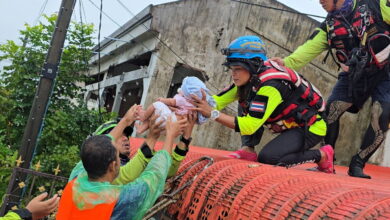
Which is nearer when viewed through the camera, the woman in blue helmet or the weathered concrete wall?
the woman in blue helmet

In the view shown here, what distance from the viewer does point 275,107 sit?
9.97ft

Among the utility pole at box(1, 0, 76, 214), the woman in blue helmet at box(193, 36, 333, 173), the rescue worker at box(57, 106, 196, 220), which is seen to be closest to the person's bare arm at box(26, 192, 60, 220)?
the rescue worker at box(57, 106, 196, 220)

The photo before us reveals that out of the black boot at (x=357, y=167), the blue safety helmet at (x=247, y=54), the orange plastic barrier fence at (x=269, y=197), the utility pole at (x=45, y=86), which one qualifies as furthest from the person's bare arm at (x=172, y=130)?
the utility pole at (x=45, y=86)

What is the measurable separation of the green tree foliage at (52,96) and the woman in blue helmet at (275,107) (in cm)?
510

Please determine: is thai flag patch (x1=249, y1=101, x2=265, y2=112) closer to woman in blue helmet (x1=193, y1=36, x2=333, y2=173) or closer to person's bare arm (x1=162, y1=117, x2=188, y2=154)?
woman in blue helmet (x1=193, y1=36, x2=333, y2=173)

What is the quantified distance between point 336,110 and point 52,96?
6636mm

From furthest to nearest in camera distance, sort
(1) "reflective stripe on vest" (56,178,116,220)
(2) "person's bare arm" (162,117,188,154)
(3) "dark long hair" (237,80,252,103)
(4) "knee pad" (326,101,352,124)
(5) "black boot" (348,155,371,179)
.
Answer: (4) "knee pad" (326,101,352,124) < (5) "black boot" (348,155,371,179) < (3) "dark long hair" (237,80,252,103) < (2) "person's bare arm" (162,117,188,154) < (1) "reflective stripe on vest" (56,178,116,220)

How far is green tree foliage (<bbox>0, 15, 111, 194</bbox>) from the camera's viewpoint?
778 cm

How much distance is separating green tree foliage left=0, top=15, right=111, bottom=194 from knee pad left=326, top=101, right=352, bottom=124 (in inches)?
206

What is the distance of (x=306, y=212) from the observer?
5.28 feet

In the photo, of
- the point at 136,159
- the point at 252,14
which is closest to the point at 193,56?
the point at 252,14

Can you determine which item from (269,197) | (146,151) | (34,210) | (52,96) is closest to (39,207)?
(34,210)

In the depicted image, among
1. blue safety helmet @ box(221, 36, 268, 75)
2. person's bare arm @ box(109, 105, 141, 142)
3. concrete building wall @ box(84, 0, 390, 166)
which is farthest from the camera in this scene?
concrete building wall @ box(84, 0, 390, 166)

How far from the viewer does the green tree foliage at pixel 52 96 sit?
306 inches
